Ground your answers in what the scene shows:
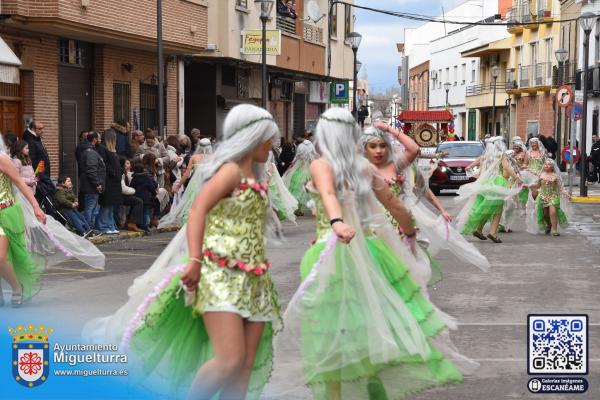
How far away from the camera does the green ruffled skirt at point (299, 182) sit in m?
23.6

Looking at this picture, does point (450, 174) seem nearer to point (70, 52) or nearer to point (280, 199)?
point (70, 52)

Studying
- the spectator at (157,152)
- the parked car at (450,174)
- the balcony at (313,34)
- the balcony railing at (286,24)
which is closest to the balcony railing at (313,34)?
the balcony at (313,34)

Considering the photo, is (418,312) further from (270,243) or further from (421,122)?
(421,122)

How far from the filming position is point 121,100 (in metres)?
26.5

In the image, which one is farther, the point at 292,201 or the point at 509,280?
the point at 292,201

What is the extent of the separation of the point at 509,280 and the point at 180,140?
36.3 ft

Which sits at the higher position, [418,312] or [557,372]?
[418,312]

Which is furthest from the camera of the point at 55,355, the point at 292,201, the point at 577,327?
the point at 292,201

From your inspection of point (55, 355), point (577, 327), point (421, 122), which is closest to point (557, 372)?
point (577, 327)

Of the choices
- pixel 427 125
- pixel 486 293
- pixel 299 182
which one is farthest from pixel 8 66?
pixel 427 125

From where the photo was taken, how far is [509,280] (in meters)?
13.4

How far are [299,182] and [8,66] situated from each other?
279 inches

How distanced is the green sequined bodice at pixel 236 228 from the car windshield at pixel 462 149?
94.7 feet

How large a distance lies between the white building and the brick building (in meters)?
45.1
